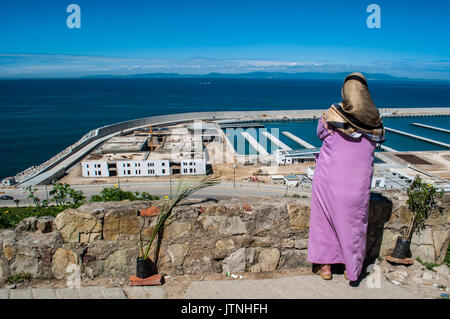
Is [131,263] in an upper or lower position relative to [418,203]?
lower

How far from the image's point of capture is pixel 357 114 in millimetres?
3320

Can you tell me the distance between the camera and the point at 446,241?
165 inches

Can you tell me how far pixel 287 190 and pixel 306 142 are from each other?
2630 centimetres

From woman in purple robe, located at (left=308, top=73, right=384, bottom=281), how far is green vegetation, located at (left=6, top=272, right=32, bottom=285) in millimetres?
3359

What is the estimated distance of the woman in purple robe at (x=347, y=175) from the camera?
3.37m

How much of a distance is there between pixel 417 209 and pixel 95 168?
30666mm

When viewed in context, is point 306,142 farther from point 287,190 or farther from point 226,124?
point 287,190

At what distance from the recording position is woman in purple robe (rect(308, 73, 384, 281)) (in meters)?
3.37

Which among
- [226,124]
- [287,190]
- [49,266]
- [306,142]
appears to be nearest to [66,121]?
[226,124]

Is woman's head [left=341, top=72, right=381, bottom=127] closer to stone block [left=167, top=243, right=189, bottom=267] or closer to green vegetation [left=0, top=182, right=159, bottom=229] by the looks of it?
stone block [left=167, top=243, right=189, bottom=267]

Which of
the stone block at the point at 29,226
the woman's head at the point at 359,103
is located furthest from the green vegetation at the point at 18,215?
the woman's head at the point at 359,103

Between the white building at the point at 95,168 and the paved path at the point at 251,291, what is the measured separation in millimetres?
28913

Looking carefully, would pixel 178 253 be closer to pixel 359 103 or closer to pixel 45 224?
pixel 45 224
